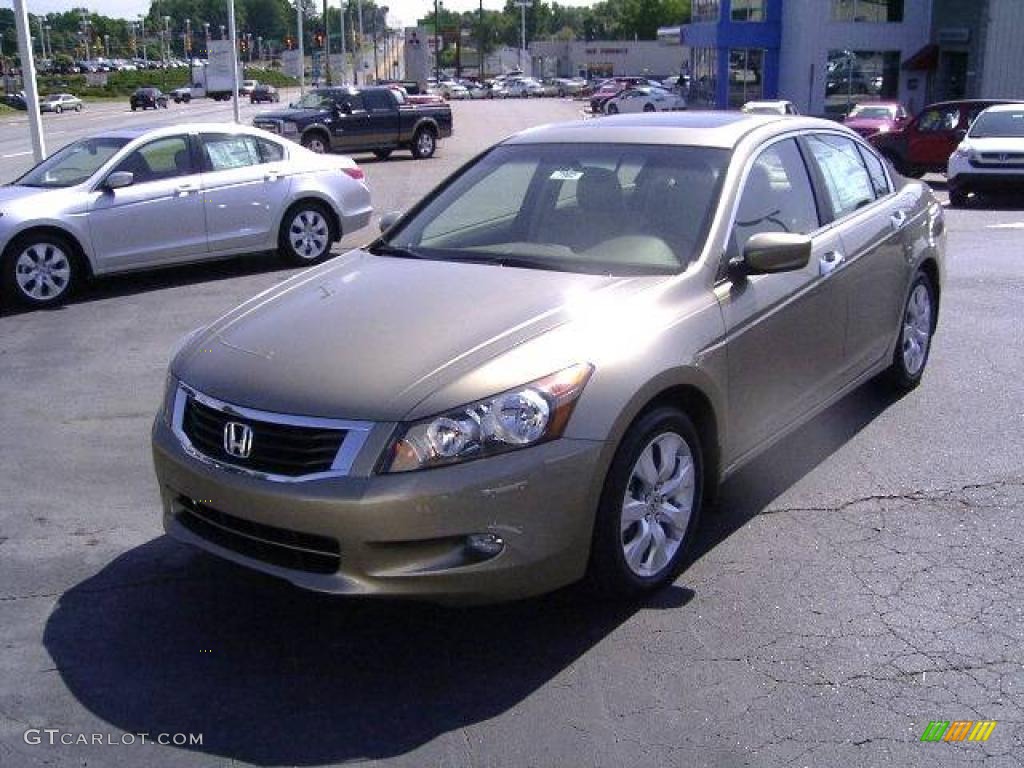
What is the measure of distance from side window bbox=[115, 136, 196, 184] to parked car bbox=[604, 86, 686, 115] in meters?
Answer: 45.7

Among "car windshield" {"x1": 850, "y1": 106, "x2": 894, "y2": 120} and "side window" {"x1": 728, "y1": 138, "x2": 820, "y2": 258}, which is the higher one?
"side window" {"x1": 728, "y1": 138, "x2": 820, "y2": 258}

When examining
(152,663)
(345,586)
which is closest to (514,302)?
(345,586)

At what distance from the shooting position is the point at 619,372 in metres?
3.97

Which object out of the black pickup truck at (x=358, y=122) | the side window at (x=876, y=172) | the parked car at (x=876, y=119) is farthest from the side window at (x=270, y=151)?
the black pickup truck at (x=358, y=122)

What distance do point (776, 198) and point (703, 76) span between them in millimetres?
52847

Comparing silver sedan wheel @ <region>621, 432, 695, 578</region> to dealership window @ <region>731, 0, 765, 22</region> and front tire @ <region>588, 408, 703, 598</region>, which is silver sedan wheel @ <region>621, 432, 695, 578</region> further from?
dealership window @ <region>731, 0, 765, 22</region>

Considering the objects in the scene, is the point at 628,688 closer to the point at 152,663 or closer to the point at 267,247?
the point at 152,663

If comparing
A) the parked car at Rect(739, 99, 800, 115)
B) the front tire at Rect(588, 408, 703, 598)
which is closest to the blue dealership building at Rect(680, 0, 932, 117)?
the parked car at Rect(739, 99, 800, 115)

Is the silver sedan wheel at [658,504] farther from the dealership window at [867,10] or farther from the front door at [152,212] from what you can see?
the dealership window at [867,10]

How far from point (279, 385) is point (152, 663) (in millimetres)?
1034

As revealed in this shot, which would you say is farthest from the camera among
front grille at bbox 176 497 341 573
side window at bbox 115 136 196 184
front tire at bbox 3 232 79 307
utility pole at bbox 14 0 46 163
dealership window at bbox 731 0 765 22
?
dealership window at bbox 731 0 765 22

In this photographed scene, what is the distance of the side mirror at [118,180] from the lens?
34.0 ft

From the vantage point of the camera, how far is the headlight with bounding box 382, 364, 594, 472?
12.0 feet

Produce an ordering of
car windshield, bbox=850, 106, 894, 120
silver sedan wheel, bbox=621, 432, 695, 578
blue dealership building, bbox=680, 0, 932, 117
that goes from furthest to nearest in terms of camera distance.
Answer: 1. blue dealership building, bbox=680, 0, 932, 117
2. car windshield, bbox=850, 106, 894, 120
3. silver sedan wheel, bbox=621, 432, 695, 578
